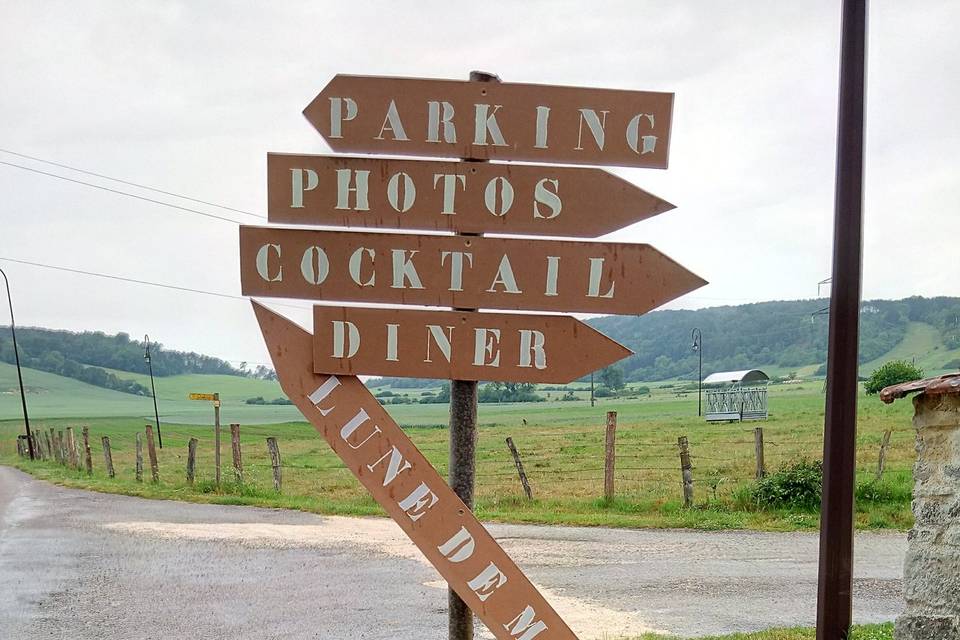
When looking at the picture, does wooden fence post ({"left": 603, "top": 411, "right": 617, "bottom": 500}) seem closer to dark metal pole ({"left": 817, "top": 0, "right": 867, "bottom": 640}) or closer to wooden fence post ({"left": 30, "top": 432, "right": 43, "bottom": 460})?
dark metal pole ({"left": 817, "top": 0, "right": 867, "bottom": 640})

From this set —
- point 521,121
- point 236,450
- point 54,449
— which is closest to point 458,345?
point 521,121

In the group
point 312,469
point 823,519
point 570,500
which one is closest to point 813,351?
point 312,469

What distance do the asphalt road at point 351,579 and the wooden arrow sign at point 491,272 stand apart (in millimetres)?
3887

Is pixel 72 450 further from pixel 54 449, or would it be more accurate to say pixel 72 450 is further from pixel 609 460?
pixel 609 460

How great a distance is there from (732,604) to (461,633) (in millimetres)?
4869

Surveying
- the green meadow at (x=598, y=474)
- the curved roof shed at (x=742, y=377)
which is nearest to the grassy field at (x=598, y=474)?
the green meadow at (x=598, y=474)

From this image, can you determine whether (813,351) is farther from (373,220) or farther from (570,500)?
(373,220)

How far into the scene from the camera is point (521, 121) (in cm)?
404

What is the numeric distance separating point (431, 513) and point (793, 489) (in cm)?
1070

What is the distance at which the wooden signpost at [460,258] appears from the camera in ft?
13.2

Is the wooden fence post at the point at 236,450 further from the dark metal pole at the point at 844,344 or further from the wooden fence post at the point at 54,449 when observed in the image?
the wooden fence post at the point at 54,449

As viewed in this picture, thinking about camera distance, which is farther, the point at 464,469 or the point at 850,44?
the point at 850,44

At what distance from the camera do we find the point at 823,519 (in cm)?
519

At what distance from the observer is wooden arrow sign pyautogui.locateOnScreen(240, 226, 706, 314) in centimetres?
404
